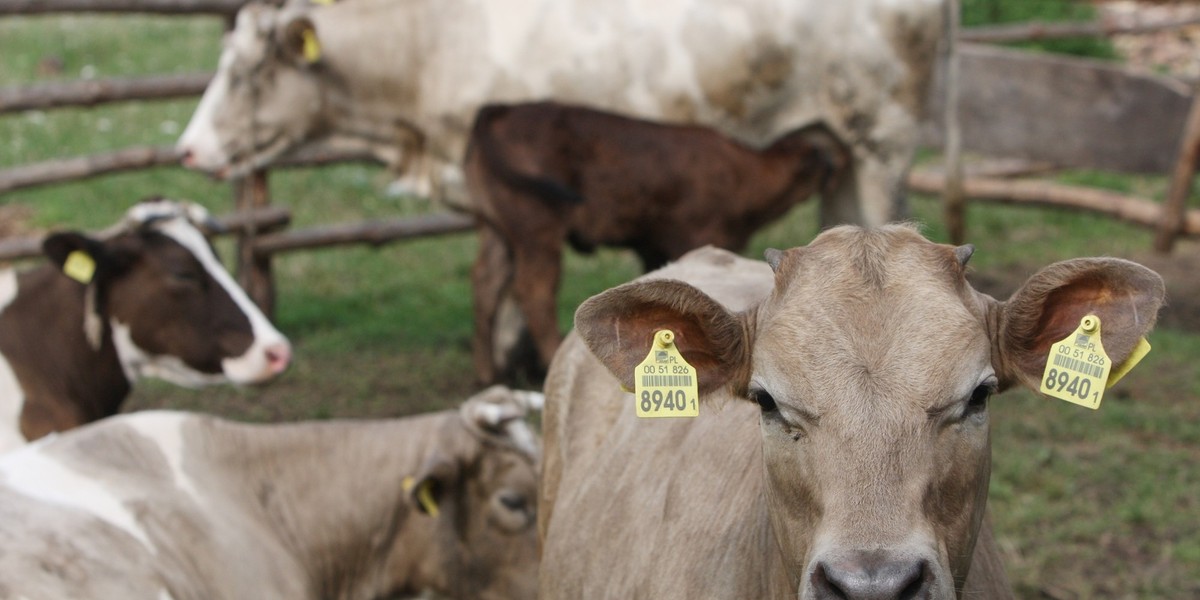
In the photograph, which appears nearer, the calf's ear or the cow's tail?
the calf's ear

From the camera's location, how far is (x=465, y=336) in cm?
863

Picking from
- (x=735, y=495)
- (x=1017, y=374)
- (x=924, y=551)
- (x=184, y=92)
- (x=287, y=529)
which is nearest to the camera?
(x=924, y=551)

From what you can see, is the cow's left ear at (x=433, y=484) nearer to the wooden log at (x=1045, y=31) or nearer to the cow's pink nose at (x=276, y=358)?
the cow's pink nose at (x=276, y=358)

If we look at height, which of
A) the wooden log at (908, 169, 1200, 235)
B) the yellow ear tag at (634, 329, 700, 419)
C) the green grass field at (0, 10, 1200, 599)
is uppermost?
the yellow ear tag at (634, 329, 700, 419)

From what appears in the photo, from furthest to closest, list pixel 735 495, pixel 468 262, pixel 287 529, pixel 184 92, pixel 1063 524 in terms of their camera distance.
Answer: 1. pixel 468 262
2. pixel 184 92
3. pixel 1063 524
4. pixel 287 529
5. pixel 735 495

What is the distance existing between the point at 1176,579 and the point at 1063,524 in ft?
1.92

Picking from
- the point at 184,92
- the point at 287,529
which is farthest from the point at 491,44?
the point at 287,529

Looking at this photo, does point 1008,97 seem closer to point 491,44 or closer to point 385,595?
point 491,44

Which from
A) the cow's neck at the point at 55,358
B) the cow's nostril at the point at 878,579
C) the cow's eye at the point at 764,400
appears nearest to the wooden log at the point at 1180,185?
the cow's neck at the point at 55,358

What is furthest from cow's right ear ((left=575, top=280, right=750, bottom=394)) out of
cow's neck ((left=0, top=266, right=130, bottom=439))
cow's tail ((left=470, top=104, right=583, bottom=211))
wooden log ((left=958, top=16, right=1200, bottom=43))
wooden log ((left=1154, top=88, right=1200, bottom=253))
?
wooden log ((left=958, top=16, right=1200, bottom=43))

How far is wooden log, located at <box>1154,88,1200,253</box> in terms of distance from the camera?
9266 millimetres

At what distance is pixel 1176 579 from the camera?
211 inches

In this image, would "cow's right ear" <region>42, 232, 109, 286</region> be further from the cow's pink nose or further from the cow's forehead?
the cow's forehead

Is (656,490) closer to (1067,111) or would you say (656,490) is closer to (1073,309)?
(1073,309)
